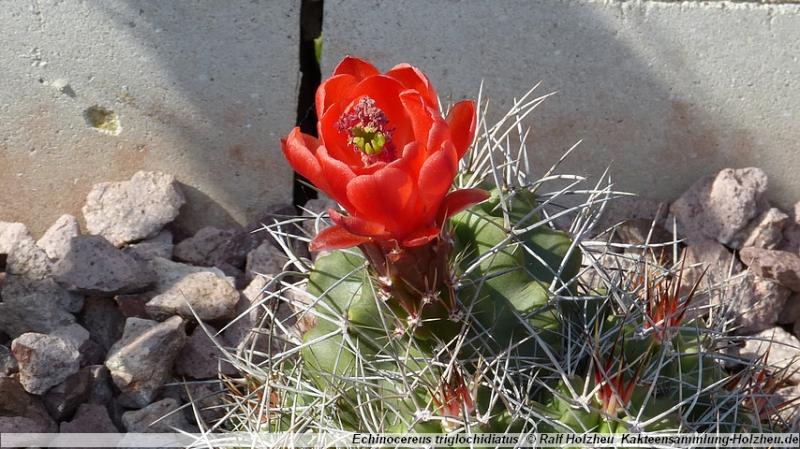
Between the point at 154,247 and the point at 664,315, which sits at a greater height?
the point at 664,315

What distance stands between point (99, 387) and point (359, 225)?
1436 millimetres

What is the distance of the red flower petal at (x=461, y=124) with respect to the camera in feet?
4.30

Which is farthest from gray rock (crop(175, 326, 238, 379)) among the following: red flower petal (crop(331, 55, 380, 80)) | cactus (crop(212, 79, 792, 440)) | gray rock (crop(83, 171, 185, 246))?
red flower petal (crop(331, 55, 380, 80))

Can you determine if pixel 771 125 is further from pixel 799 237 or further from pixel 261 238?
pixel 261 238

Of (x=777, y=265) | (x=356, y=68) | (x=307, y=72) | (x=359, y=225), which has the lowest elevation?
(x=777, y=265)

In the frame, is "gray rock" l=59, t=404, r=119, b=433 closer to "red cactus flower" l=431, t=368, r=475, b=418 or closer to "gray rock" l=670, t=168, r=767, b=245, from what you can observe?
"red cactus flower" l=431, t=368, r=475, b=418

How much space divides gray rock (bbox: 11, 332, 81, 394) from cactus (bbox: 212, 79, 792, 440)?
770 mm

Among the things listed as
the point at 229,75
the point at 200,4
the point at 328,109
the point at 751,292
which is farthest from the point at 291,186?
the point at 328,109

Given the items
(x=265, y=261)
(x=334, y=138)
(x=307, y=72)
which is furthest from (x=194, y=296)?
(x=334, y=138)

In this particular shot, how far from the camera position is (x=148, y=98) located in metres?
2.74

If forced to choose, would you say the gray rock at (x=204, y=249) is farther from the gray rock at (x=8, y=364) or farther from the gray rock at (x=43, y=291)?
the gray rock at (x=8, y=364)

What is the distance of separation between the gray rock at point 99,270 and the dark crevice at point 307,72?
1.70 ft

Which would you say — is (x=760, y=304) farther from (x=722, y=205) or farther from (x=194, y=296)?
(x=194, y=296)

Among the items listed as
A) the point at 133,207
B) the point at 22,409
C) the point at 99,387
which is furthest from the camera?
the point at 133,207
